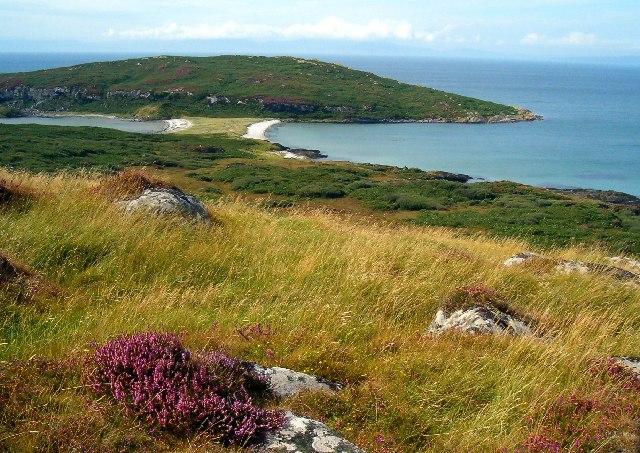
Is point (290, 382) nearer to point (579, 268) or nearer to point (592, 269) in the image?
point (579, 268)

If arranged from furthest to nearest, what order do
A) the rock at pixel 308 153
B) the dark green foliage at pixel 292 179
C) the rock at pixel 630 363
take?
1. the rock at pixel 308 153
2. the dark green foliage at pixel 292 179
3. the rock at pixel 630 363

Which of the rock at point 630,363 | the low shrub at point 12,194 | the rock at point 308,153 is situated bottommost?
the rock at point 308,153

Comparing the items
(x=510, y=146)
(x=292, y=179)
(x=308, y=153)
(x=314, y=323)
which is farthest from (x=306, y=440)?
(x=510, y=146)

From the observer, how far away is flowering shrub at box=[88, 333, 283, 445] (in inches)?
139

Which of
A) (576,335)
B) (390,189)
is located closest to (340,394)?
(576,335)

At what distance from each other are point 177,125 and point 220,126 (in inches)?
348

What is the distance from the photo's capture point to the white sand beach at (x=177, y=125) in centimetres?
10750

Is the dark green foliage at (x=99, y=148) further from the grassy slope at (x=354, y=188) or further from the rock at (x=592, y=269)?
the rock at (x=592, y=269)

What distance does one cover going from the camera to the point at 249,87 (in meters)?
149

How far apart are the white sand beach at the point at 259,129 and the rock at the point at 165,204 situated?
90.0 meters

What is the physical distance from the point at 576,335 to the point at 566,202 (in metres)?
49.5

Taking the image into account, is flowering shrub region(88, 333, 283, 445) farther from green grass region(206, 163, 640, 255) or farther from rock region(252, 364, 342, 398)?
green grass region(206, 163, 640, 255)

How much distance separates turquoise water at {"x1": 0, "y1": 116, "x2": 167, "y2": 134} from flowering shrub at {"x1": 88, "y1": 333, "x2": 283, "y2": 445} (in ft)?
361

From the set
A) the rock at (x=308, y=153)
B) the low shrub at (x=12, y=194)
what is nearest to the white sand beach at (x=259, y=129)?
the rock at (x=308, y=153)
